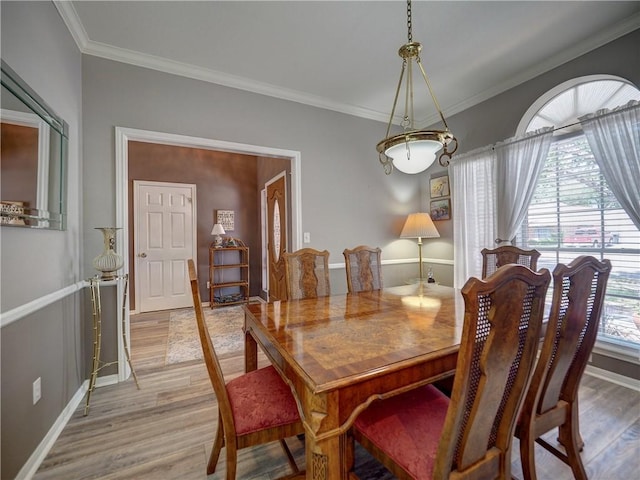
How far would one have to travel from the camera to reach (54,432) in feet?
5.50

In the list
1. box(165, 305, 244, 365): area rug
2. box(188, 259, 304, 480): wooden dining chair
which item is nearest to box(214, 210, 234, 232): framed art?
box(165, 305, 244, 365): area rug

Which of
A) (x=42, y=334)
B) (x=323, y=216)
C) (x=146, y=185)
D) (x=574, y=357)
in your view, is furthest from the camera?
(x=146, y=185)

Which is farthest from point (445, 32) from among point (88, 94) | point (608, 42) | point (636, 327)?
point (88, 94)

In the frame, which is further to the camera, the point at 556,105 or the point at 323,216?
the point at 323,216

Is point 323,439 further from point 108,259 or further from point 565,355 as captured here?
point 108,259

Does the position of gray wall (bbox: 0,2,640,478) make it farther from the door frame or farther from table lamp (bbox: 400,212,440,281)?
table lamp (bbox: 400,212,440,281)

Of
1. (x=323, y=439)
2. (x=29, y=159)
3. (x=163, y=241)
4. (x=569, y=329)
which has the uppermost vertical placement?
(x=29, y=159)

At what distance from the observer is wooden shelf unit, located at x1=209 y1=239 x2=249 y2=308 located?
488cm

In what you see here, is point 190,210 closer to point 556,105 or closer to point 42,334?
point 42,334

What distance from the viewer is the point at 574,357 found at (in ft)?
4.01

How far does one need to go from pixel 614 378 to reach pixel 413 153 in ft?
8.18

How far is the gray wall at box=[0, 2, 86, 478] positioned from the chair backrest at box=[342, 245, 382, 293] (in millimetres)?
2005

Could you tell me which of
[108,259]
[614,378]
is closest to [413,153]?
[108,259]

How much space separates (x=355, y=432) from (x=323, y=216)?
2411 millimetres
